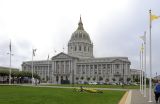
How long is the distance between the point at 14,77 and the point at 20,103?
115493 mm

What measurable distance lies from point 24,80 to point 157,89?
126 meters

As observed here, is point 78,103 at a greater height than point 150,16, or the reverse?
point 150,16

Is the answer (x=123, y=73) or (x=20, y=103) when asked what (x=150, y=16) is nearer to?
(x=20, y=103)

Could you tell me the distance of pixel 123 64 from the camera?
19575 centimetres

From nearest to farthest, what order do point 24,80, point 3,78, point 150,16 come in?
1. point 150,16
2. point 3,78
3. point 24,80

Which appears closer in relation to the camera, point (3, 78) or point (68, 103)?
point (68, 103)

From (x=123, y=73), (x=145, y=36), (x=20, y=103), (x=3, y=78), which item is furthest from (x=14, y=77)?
(x=20, y=103)

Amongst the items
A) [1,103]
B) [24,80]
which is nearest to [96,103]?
[1,103]

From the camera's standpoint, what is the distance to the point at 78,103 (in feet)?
89.7

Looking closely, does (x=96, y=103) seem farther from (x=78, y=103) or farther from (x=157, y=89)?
(x=157, y=89)

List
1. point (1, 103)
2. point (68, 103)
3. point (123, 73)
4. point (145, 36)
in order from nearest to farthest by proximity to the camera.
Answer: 1. point (1, 103)
2. point (68, 103)
3. point (145, 36)
4. point (123, 73)

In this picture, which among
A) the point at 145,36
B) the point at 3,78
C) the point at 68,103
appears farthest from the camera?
the point at 3,78

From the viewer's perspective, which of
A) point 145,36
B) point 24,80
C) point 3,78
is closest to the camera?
point 145,36

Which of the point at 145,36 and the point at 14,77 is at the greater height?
the point at 145,36
